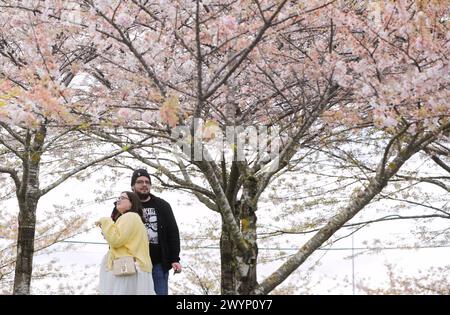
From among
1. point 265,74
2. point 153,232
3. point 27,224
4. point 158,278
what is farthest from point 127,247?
point 27,224

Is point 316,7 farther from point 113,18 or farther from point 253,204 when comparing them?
point 253,204

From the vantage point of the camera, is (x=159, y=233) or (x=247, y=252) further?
(x=247, y=252)

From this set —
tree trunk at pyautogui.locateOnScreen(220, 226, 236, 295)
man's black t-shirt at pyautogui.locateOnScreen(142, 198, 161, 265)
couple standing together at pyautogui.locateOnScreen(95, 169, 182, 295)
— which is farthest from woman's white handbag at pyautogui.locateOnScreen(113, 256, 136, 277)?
tree trunk at pyautogui.locateOnScreen(220, 226, 236, 295)

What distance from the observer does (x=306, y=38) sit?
595 centimetres

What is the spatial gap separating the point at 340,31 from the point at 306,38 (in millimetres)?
1013

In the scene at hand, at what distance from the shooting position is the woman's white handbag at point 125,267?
4.52 meters

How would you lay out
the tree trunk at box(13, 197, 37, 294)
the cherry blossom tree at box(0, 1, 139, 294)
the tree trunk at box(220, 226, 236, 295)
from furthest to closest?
the tree trunk at box(13, 197, 37, 294) → the tree trunk at box(220, 226, 236, 295) → the cherry blossom tree at box(0, 1, 139, 294)

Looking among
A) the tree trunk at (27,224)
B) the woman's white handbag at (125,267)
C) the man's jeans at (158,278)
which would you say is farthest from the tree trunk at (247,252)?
the tree trunk at (27,224)

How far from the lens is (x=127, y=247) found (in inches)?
179

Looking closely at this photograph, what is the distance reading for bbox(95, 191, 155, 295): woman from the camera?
177 inches

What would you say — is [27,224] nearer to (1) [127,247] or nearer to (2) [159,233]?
(2) [159,233]

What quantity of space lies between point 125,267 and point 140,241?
23 cm

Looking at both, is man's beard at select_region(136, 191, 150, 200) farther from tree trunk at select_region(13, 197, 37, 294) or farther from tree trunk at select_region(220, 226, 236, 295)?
A: tree trunk at select_region(13, 197, 37, 294)

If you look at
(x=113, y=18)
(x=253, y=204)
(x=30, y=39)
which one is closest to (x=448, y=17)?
(x=253, y=204)
